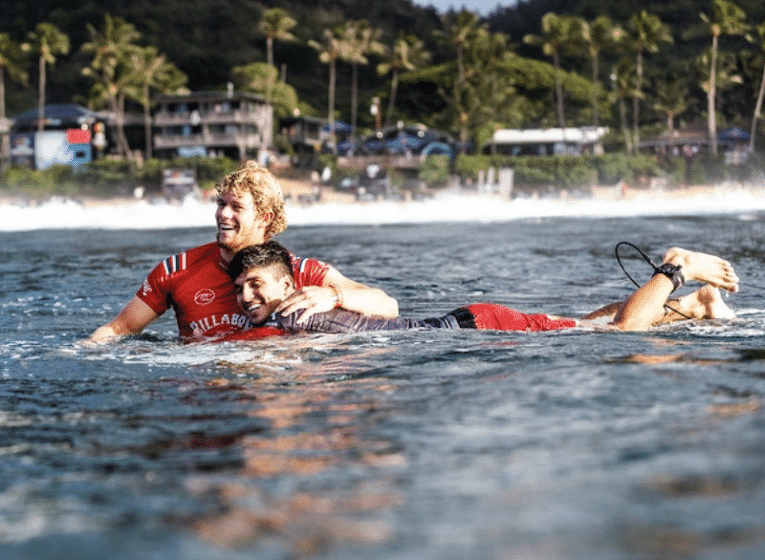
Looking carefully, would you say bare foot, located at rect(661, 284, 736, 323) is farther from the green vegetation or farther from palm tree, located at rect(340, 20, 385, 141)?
palm tree, located at rect(340, 20, 385, 141)

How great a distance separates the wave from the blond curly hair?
3460 centimetres

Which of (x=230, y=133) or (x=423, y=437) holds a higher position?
(x=230, y=133)

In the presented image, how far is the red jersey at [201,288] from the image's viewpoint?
7578 millimetres

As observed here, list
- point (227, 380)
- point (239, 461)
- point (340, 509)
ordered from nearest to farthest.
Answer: point (340, 509) < point (239, 461) < point (227, 380)

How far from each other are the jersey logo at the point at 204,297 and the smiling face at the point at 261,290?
0.42 m

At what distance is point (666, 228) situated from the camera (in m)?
33.0

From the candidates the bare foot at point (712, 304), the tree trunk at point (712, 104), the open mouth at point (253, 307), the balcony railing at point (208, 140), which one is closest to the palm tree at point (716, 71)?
the tree trunk at point (712, 104)

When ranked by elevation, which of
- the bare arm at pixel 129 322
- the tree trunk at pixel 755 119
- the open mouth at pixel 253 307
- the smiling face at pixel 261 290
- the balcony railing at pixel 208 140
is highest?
the tree trunk at pixel 755 119

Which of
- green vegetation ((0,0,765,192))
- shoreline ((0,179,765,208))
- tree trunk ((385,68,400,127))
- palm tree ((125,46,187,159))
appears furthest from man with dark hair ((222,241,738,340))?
tree trunk ((385,68,400,127))

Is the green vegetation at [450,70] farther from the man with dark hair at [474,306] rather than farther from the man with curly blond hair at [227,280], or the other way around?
the man with curly blond hair at [227,280]

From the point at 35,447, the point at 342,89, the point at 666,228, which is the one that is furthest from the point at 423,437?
the point at 342,89

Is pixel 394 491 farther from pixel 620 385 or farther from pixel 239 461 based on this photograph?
pixel 620 385

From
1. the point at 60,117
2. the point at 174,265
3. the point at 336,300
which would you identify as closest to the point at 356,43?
the point at 60,117

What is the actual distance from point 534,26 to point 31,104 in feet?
235
